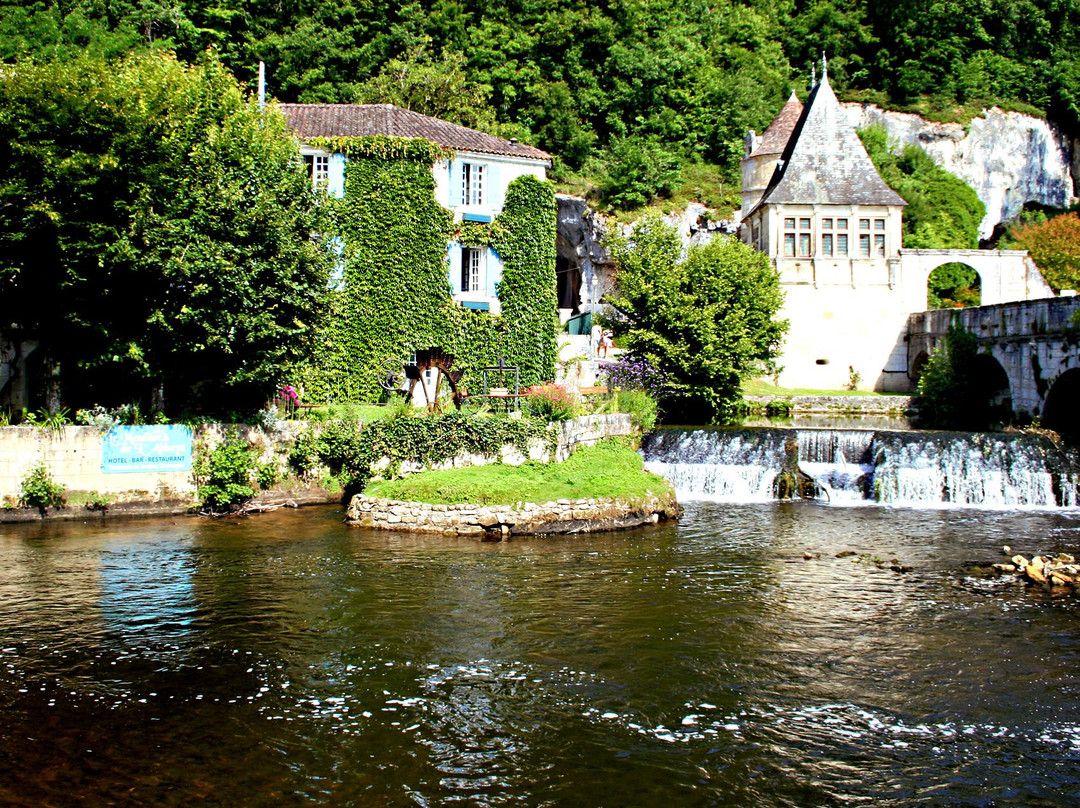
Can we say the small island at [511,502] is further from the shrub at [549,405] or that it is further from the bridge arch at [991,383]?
the bridge arch at [991,383]

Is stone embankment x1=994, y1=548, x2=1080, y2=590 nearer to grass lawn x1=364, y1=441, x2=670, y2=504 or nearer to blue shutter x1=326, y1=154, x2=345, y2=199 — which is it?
grass lawn x1=364, y1=441, x2=670, y2=504

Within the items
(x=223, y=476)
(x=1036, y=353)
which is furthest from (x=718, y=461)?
(x=223, y=476)

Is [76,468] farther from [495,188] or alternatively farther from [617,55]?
[617,55]

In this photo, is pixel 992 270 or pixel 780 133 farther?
pixel 780 133

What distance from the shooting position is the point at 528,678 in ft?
40.2

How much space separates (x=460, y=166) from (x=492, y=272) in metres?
4.26

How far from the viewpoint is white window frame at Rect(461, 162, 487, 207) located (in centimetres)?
3447

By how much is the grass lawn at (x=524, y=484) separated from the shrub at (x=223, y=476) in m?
3.80

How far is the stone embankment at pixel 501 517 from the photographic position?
21.5 metres

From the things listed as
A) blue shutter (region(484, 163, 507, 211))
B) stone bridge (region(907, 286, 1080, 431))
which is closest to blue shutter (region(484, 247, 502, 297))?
blue shutter (region(484, 163, 507, 211))

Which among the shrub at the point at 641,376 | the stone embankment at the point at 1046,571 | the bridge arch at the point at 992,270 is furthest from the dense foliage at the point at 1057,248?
the stone embankment at the point at 1046,571

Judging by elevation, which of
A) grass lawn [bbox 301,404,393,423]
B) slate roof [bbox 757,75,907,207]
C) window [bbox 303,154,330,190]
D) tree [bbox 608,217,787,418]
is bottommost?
grass lawn [bbox 301,404,393,423]

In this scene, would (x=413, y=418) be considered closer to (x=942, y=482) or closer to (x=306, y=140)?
(x=306, y=140)

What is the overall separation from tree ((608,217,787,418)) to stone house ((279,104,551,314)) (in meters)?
6.55
